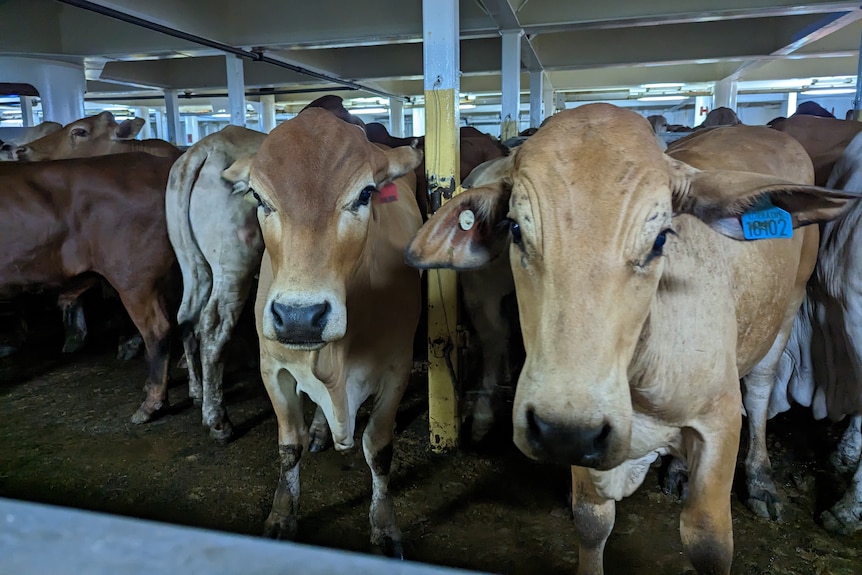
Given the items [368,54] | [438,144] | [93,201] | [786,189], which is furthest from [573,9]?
[786,189]

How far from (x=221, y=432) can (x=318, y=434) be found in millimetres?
677

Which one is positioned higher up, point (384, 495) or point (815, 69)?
point (815, 69)

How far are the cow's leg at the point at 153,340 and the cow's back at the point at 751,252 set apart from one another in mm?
3564

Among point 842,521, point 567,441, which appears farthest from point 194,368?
point 842,521

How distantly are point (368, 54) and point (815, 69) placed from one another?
11022 mm

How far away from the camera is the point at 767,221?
78.7 inches

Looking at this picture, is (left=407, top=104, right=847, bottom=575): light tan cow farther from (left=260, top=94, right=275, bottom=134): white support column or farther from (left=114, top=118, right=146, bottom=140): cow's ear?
(left=260, top=94, right=275, bottom=134): white support column

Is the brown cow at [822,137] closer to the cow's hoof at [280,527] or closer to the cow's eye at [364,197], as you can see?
the cow's eye at [364,197]

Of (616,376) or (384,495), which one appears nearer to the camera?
(616,376)

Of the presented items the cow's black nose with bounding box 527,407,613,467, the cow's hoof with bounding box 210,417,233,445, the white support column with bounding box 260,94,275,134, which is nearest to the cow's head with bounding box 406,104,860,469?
the cow's black nose with bounding box 527,407,613,467

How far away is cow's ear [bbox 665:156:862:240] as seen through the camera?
1.91 meters

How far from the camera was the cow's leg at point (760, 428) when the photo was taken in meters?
3.28

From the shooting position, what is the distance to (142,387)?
16.6ft

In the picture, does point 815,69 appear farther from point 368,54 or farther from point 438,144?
point 438,144
